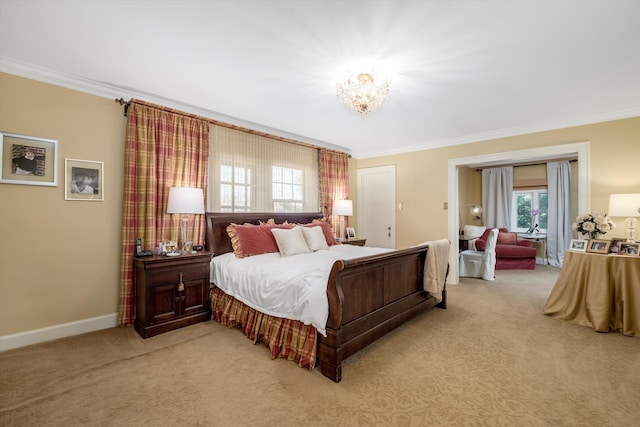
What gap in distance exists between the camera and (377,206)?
19.9 ft

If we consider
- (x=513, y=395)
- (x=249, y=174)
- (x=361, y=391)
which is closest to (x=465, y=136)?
(x=249, y=174)

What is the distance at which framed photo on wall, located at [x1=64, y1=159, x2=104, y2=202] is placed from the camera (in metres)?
2.90

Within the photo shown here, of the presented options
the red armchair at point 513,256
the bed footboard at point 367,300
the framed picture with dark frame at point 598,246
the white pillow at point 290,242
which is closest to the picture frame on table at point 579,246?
the framed picture with dark frame at point 598,246

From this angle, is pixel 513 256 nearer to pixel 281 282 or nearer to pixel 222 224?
pixel 281 282

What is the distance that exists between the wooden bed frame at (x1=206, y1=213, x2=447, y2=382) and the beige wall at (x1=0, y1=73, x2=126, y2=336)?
114 centimetres

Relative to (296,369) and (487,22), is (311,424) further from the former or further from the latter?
(487,22)

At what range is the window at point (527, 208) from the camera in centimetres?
739

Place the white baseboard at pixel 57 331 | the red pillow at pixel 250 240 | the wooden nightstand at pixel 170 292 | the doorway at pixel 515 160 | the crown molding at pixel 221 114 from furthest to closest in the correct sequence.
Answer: the doorway at pixel 515 160 → the red pillow at pixel 250 240 → the wooden nightstand at pixel 170 292 → the crown molding at pixel 221 114 → the white baseboard at pixel 57 331

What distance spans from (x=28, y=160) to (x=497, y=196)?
30.0 feet

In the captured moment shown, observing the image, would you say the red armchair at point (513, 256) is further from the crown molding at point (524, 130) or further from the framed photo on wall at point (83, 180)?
→ the framed photo on wall at point (83, 180)

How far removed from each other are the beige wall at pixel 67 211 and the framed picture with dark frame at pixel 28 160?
0.18 feet

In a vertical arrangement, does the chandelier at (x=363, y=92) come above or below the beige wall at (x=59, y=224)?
above

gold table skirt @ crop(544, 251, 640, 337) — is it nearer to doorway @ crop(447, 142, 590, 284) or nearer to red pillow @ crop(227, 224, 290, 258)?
doorway @ crop(447, 142, 590, 284)

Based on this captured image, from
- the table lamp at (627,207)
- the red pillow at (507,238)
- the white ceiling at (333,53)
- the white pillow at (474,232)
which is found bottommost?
the red pillow at (507,238)
